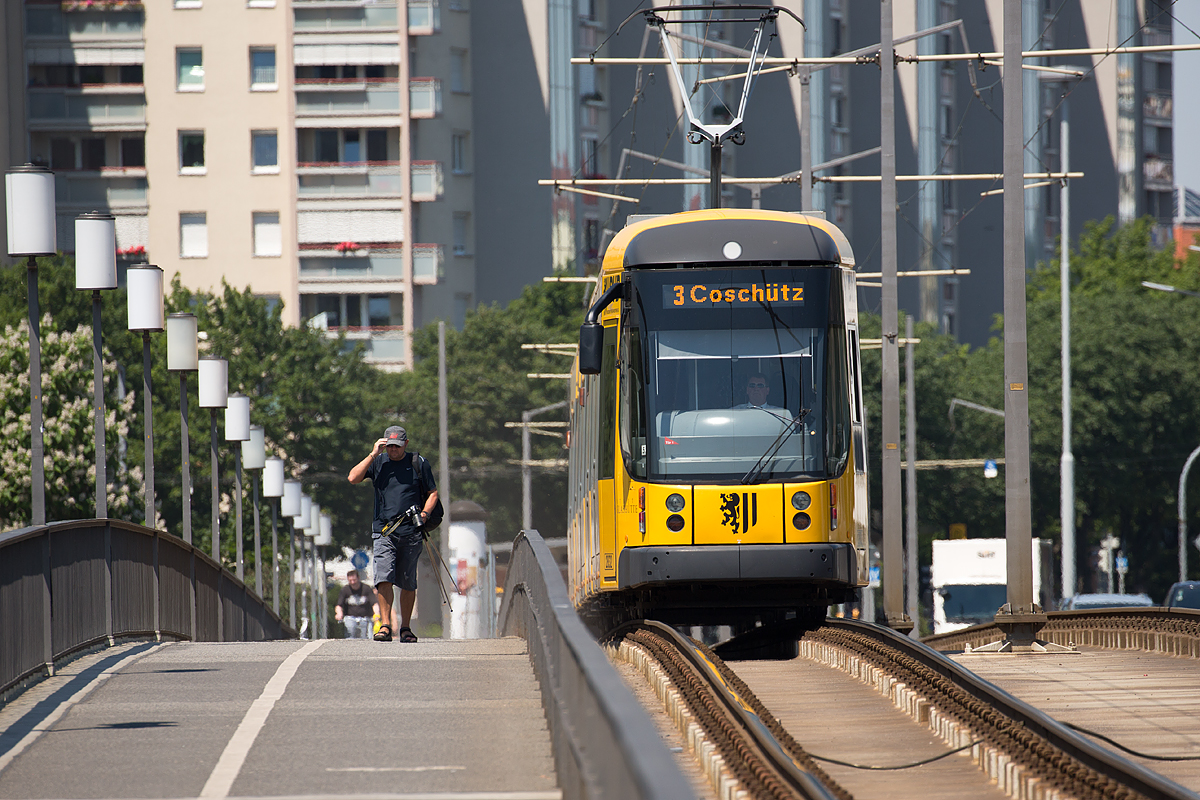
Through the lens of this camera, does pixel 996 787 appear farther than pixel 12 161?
No

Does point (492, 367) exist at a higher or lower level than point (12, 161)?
lower

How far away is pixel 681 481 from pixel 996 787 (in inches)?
306

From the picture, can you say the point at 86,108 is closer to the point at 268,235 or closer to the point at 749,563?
the point at 268,235

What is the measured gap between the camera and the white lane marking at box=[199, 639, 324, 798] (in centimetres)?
Answer: 871

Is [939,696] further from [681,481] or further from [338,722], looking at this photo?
[681,481]

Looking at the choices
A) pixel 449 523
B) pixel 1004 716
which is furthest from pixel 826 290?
pixel 449 523

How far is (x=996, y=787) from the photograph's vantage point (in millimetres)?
9719

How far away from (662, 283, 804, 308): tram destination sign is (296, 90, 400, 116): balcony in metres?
60.3

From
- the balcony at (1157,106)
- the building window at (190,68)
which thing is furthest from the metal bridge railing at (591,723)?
the balcony at (1157,106)

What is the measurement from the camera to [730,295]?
17.6m

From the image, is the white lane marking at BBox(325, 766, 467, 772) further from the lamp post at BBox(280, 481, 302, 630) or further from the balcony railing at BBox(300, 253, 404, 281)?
the balcony railing at BBox(300, 253, 404, 281)

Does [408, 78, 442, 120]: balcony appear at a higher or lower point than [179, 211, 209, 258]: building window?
higher

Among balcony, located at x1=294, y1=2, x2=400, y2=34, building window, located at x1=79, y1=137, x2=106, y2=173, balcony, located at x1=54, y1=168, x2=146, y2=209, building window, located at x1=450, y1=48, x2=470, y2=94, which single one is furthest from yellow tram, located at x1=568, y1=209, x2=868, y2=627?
building window, located at x1=450, y1=48, x2=470, y2=94

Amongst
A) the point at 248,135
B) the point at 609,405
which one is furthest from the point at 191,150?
the point at 609,405
